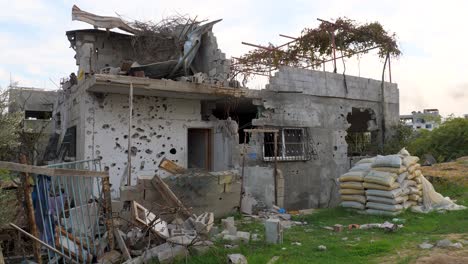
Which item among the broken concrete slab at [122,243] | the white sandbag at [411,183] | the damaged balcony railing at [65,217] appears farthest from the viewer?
the white sandbag at [411,183]

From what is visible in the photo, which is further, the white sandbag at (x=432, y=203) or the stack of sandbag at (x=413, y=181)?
the stack of sandbag at (x=413, y=181)

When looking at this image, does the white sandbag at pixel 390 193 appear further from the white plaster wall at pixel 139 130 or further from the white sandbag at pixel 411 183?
the white plaster wall at pixel 139 130

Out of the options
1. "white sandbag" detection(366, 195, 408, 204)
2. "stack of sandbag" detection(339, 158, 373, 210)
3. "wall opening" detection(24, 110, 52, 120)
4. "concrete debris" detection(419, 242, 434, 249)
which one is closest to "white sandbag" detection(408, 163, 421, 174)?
"white sandbag" detection(366, 195, 408, 204)

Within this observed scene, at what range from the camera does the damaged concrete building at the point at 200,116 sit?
402 inches

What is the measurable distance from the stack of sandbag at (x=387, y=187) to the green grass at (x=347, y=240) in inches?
10.9

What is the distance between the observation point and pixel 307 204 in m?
12.4

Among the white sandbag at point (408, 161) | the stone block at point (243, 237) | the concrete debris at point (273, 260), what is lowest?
the concrete debris at point (273, 260)

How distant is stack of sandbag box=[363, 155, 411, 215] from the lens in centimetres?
918

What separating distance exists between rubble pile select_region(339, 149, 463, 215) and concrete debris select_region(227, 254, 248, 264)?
4.81 metres

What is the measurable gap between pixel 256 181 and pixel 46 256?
5.46m

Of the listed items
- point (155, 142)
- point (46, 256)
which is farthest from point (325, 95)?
point (46, 256)

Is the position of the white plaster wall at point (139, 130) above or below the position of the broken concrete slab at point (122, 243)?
above

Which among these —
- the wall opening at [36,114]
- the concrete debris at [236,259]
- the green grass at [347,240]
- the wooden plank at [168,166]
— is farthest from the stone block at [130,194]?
the wall opening at [36,114]

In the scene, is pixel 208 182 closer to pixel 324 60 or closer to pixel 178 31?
pixel 178 31
